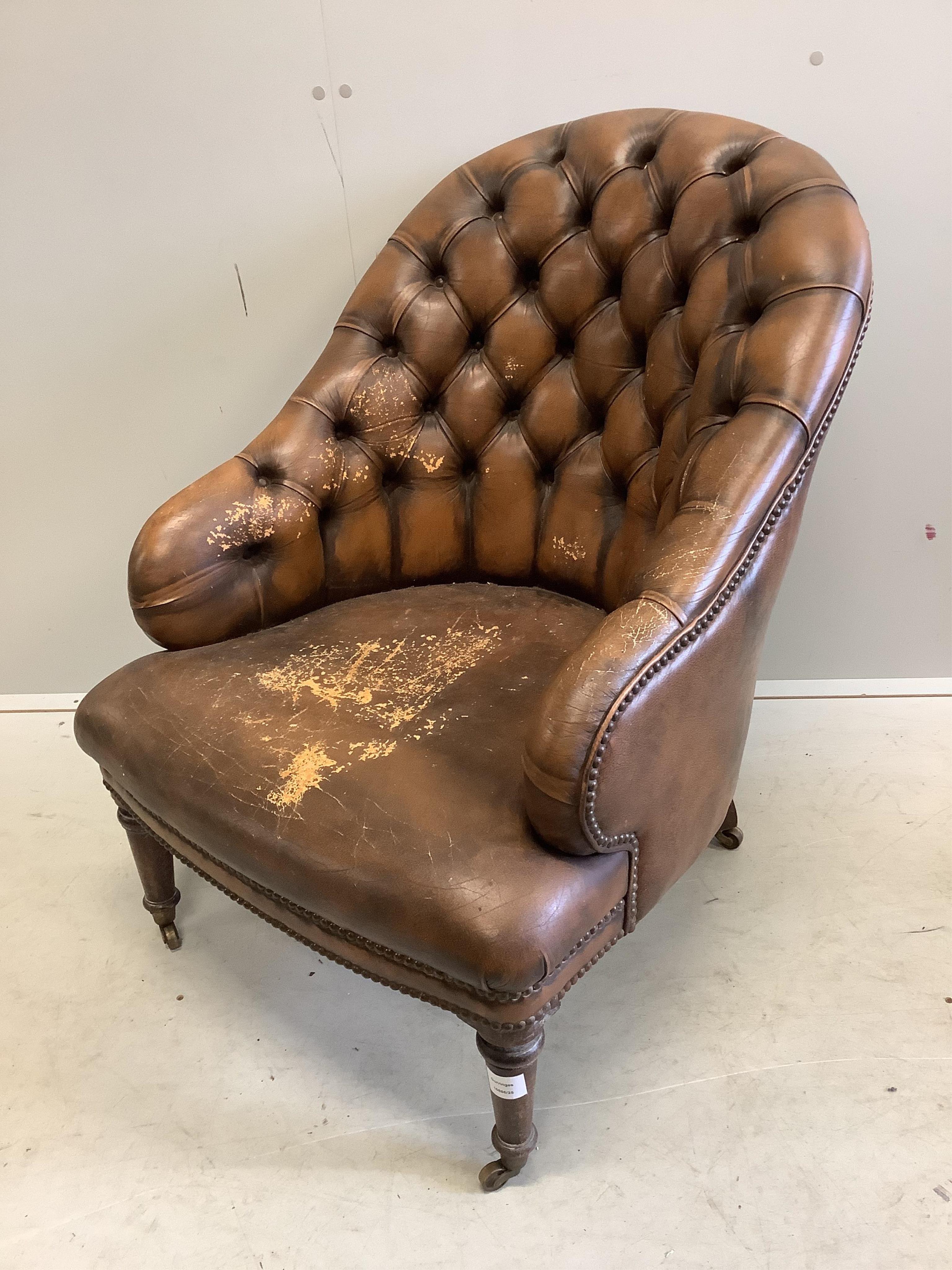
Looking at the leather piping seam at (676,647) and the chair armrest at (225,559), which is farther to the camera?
the chair armrest at (225,559)

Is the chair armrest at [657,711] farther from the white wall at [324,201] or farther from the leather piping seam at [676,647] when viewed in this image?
the white wall at [324,201]

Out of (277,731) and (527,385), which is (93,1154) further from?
(527,385)

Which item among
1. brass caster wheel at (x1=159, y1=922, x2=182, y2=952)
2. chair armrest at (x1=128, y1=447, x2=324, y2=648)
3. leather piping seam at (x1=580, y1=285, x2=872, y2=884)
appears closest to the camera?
leather piping seam at (x1=580, y1=285, x2=872, y2=884)

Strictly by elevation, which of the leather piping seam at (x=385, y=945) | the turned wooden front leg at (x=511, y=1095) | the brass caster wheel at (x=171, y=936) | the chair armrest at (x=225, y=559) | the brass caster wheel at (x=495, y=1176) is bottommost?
the brass caster wheel at (x=171, y=936)

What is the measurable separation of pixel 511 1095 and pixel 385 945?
21cm

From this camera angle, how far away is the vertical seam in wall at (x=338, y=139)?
4.58 feet

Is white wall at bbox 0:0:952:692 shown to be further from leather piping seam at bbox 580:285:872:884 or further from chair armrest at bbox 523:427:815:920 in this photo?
chair armrest at bbox 523:427:815:920

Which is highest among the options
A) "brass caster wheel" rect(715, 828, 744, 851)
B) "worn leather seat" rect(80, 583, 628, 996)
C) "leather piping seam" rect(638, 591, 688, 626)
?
"leather piping seam" rect(638, 591, 688, 626)

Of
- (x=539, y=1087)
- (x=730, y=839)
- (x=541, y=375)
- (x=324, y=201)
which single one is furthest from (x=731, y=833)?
(x=324, y=201)

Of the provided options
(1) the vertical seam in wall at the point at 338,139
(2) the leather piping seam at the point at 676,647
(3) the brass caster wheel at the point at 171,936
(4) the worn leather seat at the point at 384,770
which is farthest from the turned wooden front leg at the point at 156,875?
(1) the vertical seam in wall at the point at 338,139

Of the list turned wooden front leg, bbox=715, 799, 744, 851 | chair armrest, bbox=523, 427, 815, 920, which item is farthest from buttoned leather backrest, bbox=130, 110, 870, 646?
turned wooden front leg, bbox=715, 799, 744, 851

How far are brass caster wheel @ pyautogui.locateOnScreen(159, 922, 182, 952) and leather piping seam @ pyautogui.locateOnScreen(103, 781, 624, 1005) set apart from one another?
1.02ft

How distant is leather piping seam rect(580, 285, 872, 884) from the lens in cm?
78

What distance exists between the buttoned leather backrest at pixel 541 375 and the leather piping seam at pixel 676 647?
2 cm
